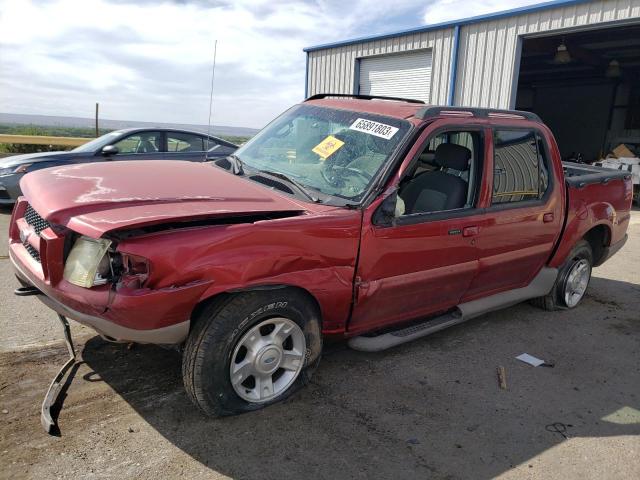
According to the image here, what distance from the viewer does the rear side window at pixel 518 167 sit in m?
4.01

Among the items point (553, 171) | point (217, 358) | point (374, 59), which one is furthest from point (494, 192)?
point (374, 59)

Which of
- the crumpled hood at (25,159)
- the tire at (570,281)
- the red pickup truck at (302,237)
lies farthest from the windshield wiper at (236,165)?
the crumpled hood at (25,159)

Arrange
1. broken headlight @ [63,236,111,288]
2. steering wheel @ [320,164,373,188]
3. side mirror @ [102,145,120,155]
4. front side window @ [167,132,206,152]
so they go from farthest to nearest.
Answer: front side window @ [167,132,206,152] < side mirror @ [102,145,120,155] < steering wheel @ [320,164,373,188] < broken headlight @ [63,236,111,288]

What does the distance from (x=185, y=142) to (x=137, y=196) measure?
20.0 feet

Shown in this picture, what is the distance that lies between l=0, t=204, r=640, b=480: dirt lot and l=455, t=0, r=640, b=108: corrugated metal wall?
7234mm

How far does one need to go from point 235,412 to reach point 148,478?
0.61 meters

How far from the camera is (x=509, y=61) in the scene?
10.5 metres

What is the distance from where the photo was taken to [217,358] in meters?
2.73

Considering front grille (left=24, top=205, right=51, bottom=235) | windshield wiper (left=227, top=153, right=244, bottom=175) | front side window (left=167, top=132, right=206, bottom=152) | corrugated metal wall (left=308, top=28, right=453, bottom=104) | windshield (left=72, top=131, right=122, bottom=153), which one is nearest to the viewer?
front grille (left=24, top=205, right=51, bottom=235)

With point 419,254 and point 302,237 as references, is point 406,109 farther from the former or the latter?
point 302,237

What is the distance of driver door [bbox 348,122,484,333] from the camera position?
3244mm

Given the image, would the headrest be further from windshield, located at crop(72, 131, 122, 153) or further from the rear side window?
windshield, located at crop(72, 131, 122, 153)

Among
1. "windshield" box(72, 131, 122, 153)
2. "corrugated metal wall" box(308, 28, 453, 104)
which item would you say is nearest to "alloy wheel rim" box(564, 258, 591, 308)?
"windshield" box(72, 131, 122, 153)

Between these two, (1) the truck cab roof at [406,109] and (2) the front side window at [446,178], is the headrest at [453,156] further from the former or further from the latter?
(1) the truck cab roof at [406,109]
